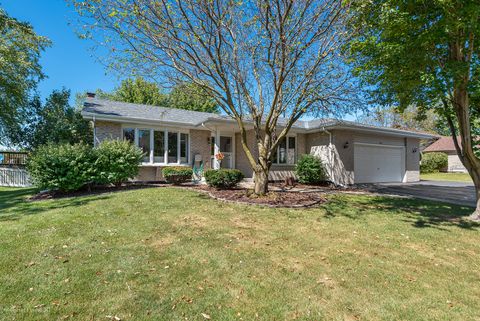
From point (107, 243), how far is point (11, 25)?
15.1m

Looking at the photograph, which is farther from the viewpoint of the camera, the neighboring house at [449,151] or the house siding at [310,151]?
the neighboring house at [449,151]

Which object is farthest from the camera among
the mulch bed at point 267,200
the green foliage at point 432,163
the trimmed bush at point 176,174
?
the green foliage at point 432,163

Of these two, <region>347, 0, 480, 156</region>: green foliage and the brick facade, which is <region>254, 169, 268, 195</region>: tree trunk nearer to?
<region>347, 0, 480, 156</region>: green foliage

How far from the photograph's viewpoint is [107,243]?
4.64 m

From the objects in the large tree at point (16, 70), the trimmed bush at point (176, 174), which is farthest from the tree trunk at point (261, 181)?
the large tree at point (16, 70)

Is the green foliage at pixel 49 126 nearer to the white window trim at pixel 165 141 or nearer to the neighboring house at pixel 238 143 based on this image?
the neighboring house at pixel 238 143

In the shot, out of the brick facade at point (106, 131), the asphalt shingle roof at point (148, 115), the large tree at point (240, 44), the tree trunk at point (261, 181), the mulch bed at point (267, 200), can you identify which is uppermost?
the large tree at point (240, 44)

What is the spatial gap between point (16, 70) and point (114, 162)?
1349 centimetres

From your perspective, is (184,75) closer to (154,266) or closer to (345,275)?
(154,266)

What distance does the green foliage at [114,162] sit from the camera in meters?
10.0

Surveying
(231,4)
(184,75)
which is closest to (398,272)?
(231,4)

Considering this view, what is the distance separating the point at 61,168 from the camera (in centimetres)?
936

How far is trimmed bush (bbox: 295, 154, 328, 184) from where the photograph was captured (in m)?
13.7

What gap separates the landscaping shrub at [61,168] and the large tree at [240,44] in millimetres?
3780
